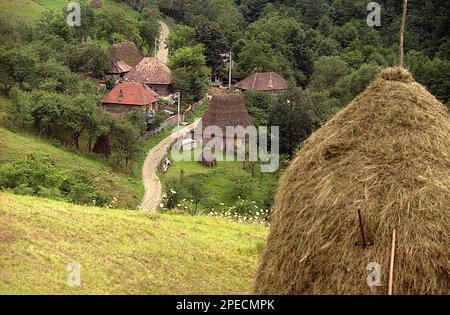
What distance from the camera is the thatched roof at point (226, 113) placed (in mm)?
38250

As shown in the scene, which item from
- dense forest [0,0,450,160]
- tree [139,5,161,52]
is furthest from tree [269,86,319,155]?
tree [139,5,161,52]

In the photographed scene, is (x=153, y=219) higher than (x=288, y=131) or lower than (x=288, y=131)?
lower

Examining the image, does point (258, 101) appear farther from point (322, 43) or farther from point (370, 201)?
point (370, 201)

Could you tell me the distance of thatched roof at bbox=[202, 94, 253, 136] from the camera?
3825 cm

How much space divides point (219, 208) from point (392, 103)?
19.8 m

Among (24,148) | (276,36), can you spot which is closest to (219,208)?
(24,148)

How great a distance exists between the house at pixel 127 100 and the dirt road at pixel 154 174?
3.10 m

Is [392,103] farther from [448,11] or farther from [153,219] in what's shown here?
[448,11]

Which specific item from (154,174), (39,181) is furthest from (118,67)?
(39,181)

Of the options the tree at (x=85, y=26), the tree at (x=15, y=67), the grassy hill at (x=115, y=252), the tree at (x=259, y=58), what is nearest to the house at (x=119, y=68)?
the tree at (x=85, y=26)

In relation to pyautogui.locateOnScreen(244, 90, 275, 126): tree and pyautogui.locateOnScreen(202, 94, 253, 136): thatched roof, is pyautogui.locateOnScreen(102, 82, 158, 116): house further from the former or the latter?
pyautogui.locateOnScreen(244, 90, 275, 126): tree

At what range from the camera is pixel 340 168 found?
720 cm

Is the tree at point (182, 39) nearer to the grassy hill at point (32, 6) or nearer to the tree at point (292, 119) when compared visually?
the grassy hill at point (32, 6)

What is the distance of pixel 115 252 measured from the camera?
376 inches
